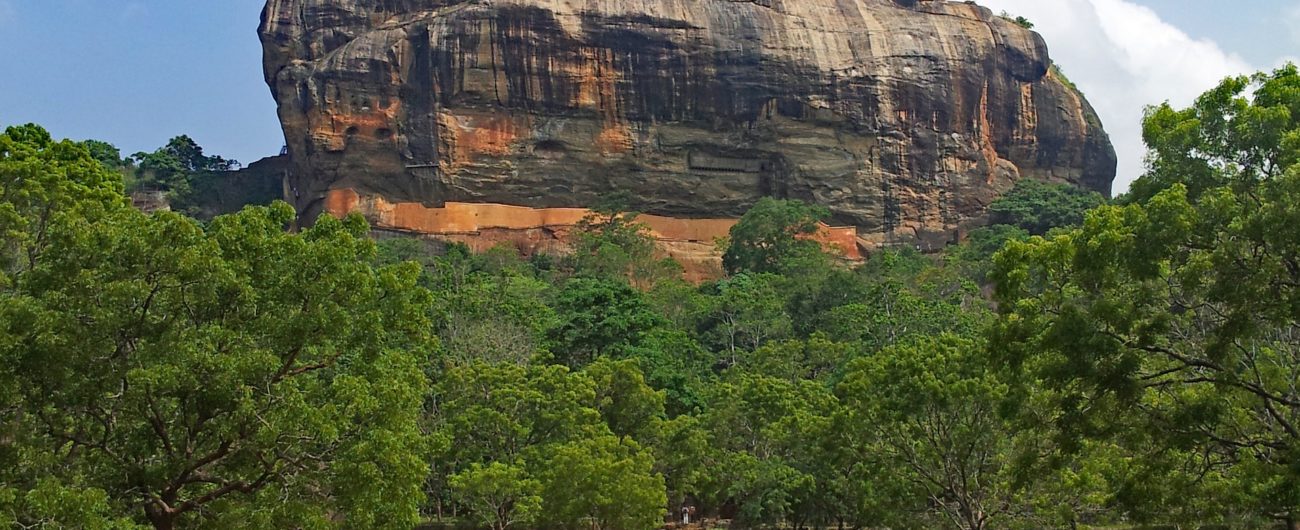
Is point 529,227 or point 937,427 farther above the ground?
point 529,227

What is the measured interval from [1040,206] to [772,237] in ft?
38.4

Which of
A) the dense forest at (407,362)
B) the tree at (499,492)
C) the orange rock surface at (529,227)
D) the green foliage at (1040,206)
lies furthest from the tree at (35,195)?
the green foliage at (1040,206)

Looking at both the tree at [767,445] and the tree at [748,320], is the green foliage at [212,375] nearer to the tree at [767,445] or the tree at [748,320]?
the tree at [767,445]

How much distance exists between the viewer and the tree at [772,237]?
1845 inches

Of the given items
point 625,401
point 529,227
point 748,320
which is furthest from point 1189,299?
point 529,227

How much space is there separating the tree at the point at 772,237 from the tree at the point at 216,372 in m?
34.0

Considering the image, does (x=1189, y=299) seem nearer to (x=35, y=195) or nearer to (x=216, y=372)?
(x=216, y=372)

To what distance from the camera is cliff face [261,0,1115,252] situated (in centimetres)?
4769

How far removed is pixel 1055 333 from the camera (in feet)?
38.9

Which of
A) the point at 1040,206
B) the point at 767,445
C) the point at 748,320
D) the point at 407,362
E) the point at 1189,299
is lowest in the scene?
the point at 767,445

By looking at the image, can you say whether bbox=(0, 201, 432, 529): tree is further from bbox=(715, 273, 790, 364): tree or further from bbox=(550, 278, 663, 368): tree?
bbox=(715, 273, 790, 364): tree

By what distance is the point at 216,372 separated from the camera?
11953mm

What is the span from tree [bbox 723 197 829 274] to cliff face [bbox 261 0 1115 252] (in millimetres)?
2643

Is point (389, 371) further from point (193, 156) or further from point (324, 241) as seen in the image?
point (193, 156)
